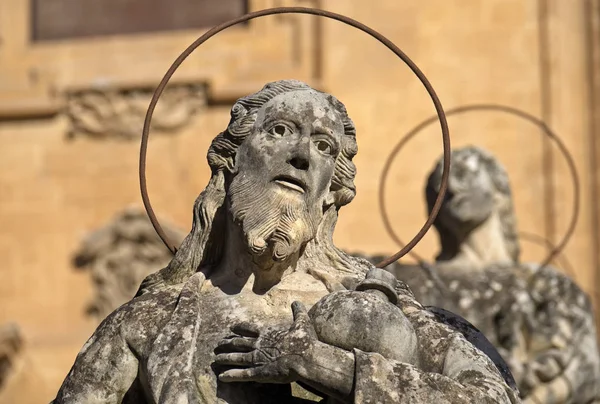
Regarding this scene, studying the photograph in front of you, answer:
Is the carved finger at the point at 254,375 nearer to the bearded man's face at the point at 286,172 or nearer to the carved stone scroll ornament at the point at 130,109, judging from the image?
the bearded man's face at the point at 286,172

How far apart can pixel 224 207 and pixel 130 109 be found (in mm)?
11641

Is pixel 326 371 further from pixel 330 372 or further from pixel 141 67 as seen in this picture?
pixel 141 67

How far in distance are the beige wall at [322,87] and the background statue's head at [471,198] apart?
440 centimetres

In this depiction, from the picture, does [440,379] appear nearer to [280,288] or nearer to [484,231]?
[280,288]

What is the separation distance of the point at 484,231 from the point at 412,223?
16.5ft

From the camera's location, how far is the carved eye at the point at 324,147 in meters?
6.76

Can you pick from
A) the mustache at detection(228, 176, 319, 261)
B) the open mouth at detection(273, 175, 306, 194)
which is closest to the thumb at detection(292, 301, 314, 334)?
the mustache at detection(228, 176, 319, 261)

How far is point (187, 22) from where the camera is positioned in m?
18.9

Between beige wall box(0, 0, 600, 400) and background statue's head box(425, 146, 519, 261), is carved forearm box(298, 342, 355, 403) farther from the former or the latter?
beige wall box(0, 0, 600, 400)

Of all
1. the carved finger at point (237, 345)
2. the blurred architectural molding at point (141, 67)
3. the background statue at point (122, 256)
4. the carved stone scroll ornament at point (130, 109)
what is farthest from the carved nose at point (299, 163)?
the carved stone scroll ornament at point (130, 109)

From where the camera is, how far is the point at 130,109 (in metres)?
18.4

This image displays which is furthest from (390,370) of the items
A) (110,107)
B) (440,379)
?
(110,107)

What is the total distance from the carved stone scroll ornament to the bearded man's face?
11.6 metres

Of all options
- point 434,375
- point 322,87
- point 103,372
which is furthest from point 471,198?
point 434,375
